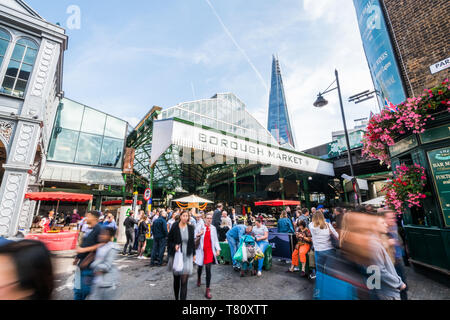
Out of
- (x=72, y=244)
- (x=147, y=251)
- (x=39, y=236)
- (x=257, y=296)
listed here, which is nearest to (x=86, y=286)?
(x=257, y=296)

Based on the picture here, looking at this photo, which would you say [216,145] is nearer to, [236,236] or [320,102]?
[236,236]

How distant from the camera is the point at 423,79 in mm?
8047

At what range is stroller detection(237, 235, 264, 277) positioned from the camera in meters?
5.66

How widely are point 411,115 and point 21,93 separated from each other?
57.1 ft

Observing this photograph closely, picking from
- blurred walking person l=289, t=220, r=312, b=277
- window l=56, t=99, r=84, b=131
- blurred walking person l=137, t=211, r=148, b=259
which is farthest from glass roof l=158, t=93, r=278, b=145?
blurred walking person l=289, t=220, r=312, b=277

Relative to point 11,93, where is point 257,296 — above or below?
below

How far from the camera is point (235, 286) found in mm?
4953

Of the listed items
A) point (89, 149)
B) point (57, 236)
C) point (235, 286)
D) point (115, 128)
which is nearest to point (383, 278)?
point (235, 286)

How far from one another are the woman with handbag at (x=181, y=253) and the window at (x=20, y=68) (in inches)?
504

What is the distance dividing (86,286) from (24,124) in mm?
11284

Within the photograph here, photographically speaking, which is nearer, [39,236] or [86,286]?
[86,286]

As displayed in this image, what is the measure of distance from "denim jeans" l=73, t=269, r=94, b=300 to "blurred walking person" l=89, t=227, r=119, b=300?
0.55ft

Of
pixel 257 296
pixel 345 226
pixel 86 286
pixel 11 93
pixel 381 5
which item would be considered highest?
pixel 381 5

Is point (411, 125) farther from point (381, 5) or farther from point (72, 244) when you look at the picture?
point (72, 244)
